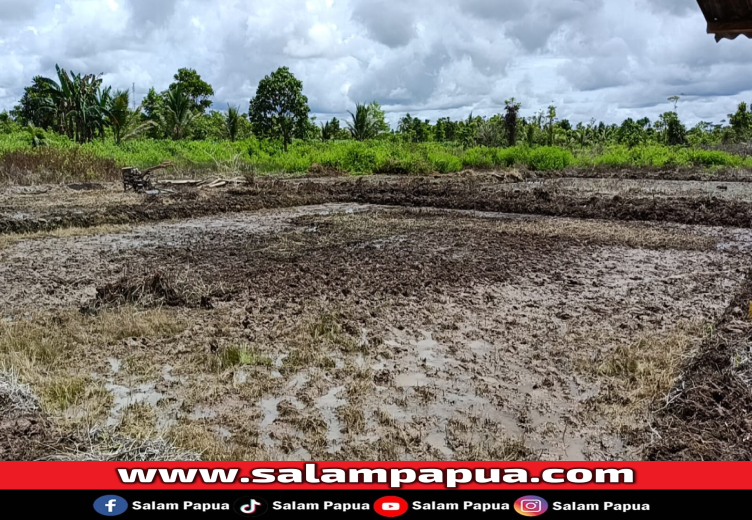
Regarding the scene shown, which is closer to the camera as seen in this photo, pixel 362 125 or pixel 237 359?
pixel 237 359

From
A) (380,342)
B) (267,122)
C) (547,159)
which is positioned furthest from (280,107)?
(380,342)

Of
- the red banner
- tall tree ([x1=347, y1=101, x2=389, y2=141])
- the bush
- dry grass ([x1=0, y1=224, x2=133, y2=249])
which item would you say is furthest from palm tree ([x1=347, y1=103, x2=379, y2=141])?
the red banner

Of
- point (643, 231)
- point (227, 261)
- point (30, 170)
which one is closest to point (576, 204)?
point (643, 231)

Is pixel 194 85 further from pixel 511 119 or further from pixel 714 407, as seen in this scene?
pixel 714 407

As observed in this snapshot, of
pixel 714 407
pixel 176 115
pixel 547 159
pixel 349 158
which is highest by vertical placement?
pixel 176 115

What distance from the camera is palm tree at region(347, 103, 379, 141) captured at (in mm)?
34344

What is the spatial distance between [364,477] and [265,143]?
2661 centimetres

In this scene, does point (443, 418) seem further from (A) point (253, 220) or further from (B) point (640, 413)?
(A) point (253, 220)

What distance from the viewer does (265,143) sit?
27.3 metres
